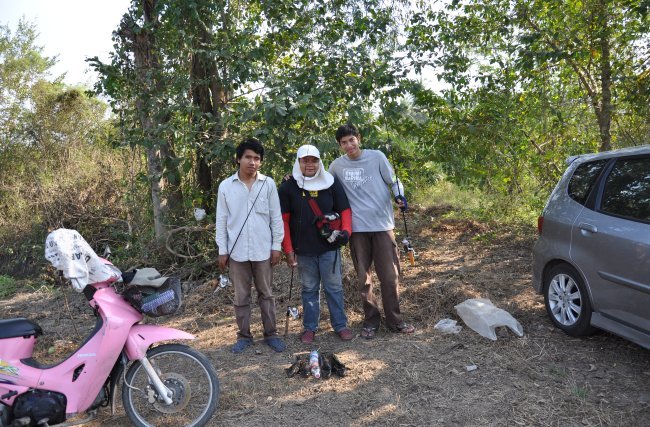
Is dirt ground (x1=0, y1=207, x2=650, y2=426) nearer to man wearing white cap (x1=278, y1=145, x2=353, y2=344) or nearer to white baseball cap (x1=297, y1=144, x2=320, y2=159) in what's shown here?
man wearing white cap (x1=278, y1=145, x2=353, y2=344)

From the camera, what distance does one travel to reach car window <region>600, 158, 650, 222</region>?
3760 millimetres

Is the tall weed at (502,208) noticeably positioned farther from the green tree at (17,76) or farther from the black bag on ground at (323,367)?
the green tree at (17,76)

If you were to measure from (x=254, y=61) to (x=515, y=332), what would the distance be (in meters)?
4.63

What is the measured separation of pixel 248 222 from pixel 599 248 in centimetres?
286

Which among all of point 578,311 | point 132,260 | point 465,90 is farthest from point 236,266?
point 465,90

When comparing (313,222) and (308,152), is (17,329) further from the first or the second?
(308,152)

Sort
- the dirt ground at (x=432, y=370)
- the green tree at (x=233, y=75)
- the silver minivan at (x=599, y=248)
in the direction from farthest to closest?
the green tree at (x=233, y=75) < the silver minivan at (x=599, y=248) < the dirt ground at (x=432, y=370)

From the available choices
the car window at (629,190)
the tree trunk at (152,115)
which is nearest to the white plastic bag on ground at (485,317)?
the car window at (629,190)

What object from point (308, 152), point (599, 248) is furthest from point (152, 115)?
point (599, 248)

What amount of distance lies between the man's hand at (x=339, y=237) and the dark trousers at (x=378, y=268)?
0.26 m

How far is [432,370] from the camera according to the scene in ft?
13.3

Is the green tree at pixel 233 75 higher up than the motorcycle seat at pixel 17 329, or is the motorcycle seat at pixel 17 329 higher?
the green tree at pixel 233 75

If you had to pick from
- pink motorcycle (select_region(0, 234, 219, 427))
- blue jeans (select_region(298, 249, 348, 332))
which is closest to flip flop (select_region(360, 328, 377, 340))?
blue jeans (select_region(298, 249, 348, 332))

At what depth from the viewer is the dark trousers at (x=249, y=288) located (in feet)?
14.5
